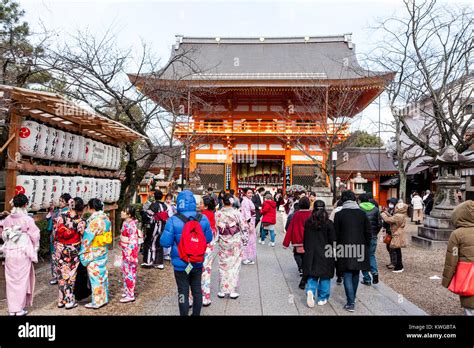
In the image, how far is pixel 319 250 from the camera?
4852 millimetres

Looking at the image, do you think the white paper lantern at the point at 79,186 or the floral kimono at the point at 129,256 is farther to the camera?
the white paper lantern at the point at 79,186

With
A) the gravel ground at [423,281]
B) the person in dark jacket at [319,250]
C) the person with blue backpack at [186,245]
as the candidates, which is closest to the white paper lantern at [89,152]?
the person with blue backpack at [186,245]

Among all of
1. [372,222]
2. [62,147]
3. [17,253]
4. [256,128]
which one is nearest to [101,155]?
[62,147]

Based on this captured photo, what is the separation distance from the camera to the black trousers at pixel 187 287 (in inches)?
157

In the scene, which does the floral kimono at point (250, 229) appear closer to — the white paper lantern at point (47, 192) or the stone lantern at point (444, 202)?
the white paper lantern at point (47, 192)

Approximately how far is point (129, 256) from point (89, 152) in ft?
12.7

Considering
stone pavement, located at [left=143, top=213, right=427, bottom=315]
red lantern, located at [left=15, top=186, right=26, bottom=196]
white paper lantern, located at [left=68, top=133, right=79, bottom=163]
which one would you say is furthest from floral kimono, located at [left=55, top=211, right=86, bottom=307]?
white paper lantern, located at [left=68, top=133, right=79, bottom=163]

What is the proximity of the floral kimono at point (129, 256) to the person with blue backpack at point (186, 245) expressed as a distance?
1.57m

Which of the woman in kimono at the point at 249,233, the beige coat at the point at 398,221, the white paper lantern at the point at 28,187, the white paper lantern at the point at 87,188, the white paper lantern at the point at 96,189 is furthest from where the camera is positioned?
the white paper lantern at the point at 96,189

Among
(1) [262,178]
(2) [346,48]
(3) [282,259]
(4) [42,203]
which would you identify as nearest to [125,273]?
(4) [42,203]

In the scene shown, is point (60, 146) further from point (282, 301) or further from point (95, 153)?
point (282, 301)

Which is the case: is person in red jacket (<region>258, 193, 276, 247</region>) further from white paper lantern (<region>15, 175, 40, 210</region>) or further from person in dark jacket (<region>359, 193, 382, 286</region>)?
white paper lantern (<region>15, 175, 40, 210</region>)

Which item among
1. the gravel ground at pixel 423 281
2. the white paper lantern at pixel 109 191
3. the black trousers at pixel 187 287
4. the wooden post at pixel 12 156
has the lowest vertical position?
the gravel ground at pixel 423 281
